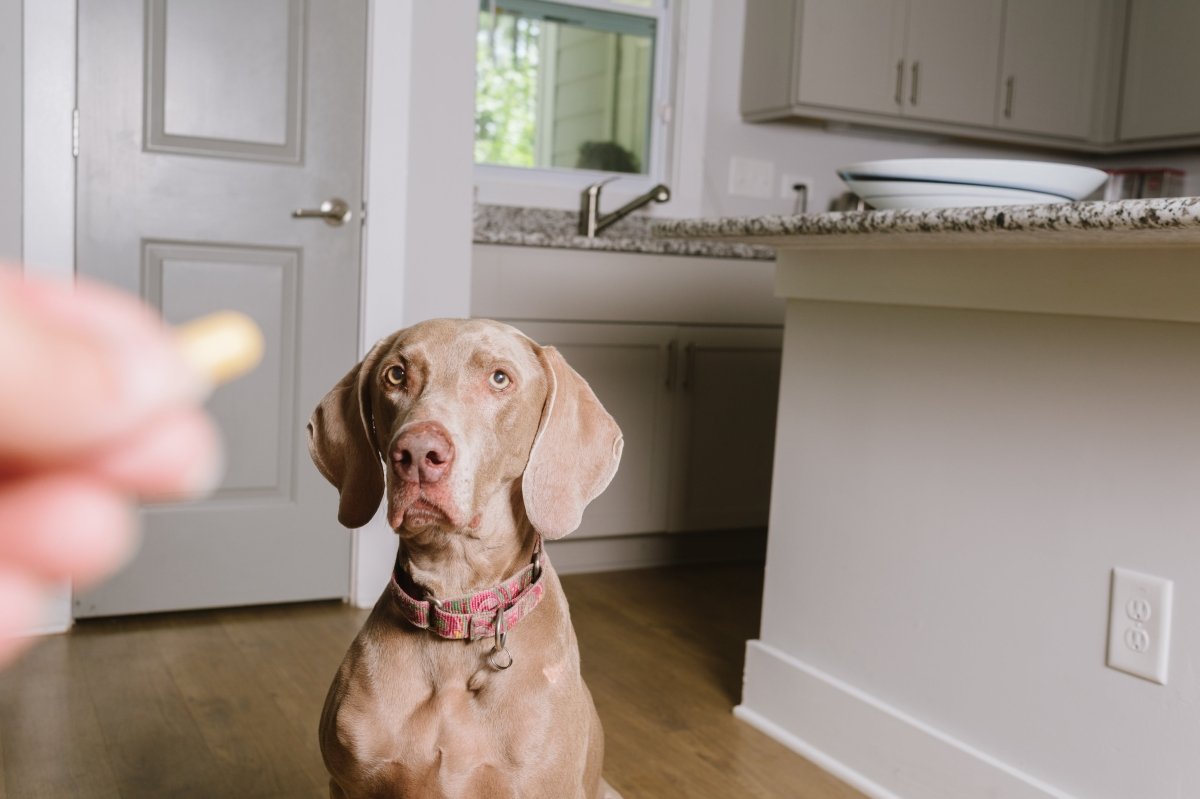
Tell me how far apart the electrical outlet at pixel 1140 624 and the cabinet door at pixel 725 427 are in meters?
2.07

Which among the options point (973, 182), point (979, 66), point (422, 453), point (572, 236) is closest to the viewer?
point (422, 453)

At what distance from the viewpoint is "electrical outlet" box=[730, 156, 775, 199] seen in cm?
444

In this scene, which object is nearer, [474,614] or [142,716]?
[474,614]

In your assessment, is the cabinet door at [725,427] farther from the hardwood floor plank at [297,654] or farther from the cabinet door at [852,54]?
the hardwood floor plank at [297,654]

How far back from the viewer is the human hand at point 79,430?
0.19 m

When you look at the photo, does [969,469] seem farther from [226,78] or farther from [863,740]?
[226,78]

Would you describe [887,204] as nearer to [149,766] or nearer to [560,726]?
[560,726]

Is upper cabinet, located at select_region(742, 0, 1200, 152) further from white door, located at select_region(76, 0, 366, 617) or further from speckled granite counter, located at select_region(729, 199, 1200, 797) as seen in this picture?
speckled granite counter, located at select_region(729, 199, 1200, 797)

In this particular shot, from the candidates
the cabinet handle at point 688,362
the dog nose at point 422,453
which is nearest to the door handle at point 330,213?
the cabinet handle at point 688,362

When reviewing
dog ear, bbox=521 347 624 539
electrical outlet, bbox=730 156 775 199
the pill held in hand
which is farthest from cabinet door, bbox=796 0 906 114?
the pill held in hand

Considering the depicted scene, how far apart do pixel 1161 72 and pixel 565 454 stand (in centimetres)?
405

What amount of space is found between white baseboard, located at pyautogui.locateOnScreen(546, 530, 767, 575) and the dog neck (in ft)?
7.06

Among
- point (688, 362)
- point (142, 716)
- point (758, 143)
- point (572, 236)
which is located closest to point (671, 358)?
point (688, 362)

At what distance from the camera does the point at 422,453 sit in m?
1.28
